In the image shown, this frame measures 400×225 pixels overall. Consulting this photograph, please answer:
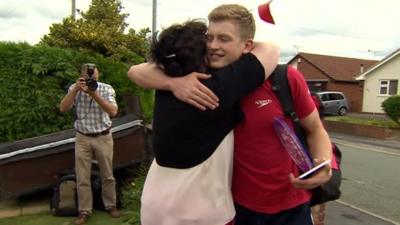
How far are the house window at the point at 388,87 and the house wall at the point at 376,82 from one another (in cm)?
29

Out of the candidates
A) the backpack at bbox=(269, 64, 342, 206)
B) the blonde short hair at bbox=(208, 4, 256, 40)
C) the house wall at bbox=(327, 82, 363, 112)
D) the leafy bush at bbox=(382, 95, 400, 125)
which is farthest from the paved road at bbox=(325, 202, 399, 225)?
the house wall at bbox=(327, 82, 363, 112)

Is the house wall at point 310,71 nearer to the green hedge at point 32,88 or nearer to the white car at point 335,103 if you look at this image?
the white car at point 335,103

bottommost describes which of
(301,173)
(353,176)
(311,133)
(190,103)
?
(353,176)

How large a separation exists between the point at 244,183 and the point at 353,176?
8146 mm

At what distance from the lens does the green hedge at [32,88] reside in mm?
7125

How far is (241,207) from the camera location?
227 cm

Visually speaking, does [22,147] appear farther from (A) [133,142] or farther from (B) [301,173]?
(B) [301,173]

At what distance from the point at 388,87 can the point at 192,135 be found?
3660 centimetres

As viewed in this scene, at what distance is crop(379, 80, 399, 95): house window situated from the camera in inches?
1394

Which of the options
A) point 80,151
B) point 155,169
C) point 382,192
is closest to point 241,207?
point 155,169

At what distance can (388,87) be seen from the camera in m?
35.7

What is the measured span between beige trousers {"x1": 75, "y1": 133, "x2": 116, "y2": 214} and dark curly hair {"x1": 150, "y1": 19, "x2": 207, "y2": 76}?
12.5 ft

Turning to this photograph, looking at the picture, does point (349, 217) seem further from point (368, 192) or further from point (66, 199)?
point (66, 199)

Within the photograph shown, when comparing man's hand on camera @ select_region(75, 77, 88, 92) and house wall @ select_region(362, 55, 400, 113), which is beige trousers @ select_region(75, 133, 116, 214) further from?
house wall @ select_region(362, 55, 400, 113)
